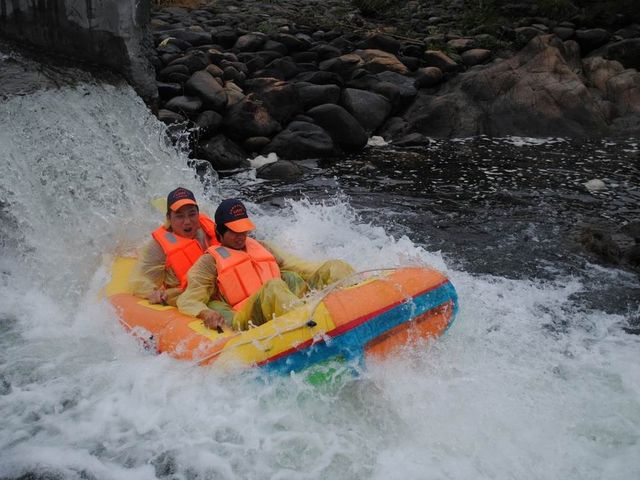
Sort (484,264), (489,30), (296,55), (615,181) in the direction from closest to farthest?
(484,264) < (615,181) < (296,55) < (489,30)

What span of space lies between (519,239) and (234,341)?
4469 mm

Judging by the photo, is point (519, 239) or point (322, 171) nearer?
point (519, 239)

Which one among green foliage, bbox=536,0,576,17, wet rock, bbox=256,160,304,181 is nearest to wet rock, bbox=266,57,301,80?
wet rock, bbox=256,160,304,181

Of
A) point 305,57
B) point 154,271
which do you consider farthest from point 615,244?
point 305,57

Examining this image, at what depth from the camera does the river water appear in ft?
12.6

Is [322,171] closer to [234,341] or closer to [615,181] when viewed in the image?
[615,181]

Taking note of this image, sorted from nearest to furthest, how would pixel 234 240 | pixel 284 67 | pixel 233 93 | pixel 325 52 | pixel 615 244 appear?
pixel 234 240 < pixel 615 244 < pixel 233 93 < pixel 284 67 < pixel 325 52

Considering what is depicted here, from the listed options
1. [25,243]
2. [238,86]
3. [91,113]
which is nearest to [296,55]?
[238,86]

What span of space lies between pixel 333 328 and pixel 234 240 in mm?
1399

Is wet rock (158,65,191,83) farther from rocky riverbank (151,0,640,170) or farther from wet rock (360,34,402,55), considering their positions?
wet rock (360,34,402,55)

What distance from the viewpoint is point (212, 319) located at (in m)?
4.69

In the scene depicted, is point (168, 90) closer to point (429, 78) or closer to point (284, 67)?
point (284, 67)

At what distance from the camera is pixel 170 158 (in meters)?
8.62

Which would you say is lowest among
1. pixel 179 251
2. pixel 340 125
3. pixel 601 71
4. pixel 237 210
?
pixel 340 125
